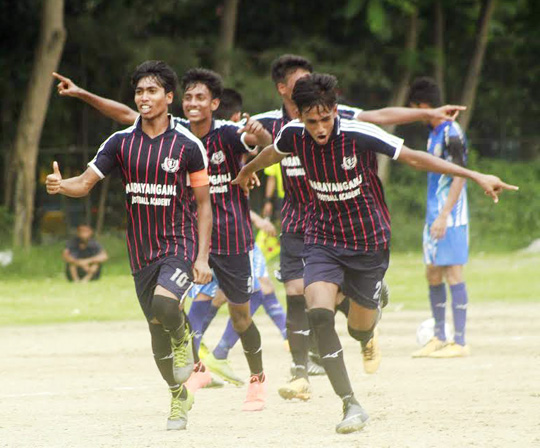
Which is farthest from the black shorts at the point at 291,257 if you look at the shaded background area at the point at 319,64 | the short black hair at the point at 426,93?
Answer: the shaded background area at the point at 319,64

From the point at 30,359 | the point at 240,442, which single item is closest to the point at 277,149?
the point at 240,442

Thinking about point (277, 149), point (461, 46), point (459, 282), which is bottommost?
point (459, 282)

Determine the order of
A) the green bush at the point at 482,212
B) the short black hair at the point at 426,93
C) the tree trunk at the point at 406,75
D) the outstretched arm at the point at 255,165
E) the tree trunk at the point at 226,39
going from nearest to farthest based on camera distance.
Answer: the outstretched arm at the point at 255,165
the short black hair at the point at 426,93
the tree trunk at the point at 226,39
the green bush at the point at 482,212
the tree trunk at the point at 406,75

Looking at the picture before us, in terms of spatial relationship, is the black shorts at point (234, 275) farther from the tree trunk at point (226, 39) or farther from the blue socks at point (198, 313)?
the tree trunk at point (226, 39)

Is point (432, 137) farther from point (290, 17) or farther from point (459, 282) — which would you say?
point (290, 17)

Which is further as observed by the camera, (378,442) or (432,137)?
(432,137)

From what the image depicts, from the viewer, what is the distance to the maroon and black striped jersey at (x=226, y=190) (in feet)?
27.9

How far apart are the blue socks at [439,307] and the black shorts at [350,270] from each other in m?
3.16

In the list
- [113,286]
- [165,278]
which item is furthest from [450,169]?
[113,286]

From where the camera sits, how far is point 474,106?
29.0m

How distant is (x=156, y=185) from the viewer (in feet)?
24.2

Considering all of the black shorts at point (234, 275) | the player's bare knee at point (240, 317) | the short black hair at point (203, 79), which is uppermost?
the short black hair at point (203, 79)

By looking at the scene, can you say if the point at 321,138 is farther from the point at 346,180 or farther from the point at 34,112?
the point at 34,112

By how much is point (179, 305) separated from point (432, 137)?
4.03 metres
